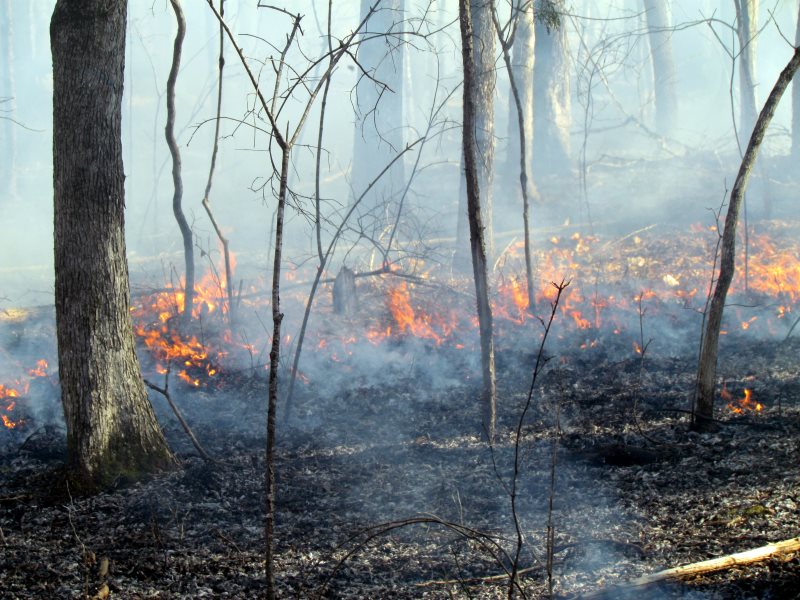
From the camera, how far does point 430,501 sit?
5.35 metres

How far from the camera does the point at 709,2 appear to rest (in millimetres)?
48719

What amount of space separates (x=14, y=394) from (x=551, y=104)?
45.6 feet

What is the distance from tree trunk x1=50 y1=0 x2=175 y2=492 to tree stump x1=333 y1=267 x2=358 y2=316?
14.7 feet

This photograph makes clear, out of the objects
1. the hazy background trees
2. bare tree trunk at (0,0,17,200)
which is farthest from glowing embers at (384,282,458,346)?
bare tree trunk at (0,0,17,200)

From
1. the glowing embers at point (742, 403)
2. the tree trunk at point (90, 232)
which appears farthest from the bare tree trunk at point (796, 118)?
the tree trunk at point (90, 232)

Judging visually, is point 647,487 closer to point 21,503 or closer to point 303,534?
point 303,534

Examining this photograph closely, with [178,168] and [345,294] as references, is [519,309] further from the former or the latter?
[178,168]

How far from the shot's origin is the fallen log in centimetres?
377

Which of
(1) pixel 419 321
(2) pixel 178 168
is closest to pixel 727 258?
(1) pixel 419 321

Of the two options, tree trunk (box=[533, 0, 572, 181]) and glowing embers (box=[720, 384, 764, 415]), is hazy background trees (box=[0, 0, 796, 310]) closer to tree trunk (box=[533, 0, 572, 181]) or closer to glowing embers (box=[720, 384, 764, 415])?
tree trunk (box=[533, 0, 572, 181])

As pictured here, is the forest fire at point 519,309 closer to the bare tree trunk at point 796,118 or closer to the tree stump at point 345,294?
the tree stump at point 345,294

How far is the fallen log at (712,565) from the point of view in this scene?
377 cm

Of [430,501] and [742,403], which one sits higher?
[742,403]

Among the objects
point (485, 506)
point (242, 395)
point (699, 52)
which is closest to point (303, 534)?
point (485, 506)
